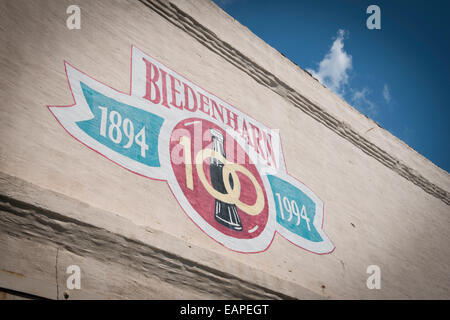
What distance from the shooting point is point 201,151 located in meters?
4.53

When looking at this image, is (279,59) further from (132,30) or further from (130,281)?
(130,281)

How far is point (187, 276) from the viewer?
11.6ft

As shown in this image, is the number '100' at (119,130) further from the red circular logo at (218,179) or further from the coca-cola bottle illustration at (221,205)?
the coca-cola bottle illustration at (221,205)

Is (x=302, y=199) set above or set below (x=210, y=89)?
below

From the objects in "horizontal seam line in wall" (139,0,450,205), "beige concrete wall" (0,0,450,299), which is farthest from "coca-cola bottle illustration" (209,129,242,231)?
"horizontal seam line in wall" (139,0,450,205)

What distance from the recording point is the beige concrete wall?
3107mm

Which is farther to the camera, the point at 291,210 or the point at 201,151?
the point at 291,210

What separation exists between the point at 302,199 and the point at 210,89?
190cm

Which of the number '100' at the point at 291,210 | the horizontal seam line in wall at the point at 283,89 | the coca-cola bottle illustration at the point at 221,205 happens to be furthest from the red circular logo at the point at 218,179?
the horizontal seam line in wall at the point at 283,89

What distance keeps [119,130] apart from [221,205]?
1.32 meters

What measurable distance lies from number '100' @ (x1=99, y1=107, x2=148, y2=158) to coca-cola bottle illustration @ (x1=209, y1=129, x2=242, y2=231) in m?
0.87

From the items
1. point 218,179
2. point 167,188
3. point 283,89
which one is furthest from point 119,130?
point 283,89

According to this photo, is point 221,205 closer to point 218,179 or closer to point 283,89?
point 218,179
